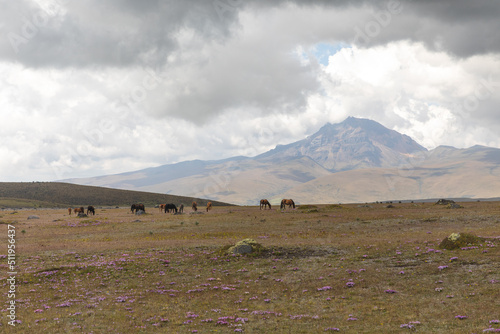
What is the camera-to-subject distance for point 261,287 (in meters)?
22.7

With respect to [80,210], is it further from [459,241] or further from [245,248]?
[459,241]

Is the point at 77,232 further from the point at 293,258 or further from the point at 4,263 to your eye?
the point at 293,258

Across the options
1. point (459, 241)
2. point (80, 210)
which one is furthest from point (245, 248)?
point (80, 210)

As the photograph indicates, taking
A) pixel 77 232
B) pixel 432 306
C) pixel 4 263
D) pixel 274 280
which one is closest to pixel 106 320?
pixel 274 280

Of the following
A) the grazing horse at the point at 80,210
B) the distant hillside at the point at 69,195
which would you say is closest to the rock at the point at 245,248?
the grazing horse at the point at 80,210

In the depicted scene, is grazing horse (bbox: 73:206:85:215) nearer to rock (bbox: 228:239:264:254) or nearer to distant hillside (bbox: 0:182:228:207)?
rock (bbox: 228:239:264:254)

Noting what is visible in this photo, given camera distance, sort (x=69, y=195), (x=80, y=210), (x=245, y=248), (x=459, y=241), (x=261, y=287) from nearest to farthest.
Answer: (x=261, y=287) → (x=459, y=241) → (x=245, y=248) → (x=80, y=210) → (x=69, y=195)

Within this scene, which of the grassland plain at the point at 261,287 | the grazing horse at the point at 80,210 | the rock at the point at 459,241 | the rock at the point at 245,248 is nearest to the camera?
the grassland plain at the point at 261,287

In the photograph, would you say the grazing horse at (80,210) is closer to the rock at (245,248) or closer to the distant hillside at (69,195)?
the rock at (245,248)

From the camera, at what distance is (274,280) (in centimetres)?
2402

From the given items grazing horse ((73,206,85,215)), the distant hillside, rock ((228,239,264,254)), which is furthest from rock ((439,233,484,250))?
the distant hillside

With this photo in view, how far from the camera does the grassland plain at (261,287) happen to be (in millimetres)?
16188

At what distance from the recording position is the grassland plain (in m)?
16.2

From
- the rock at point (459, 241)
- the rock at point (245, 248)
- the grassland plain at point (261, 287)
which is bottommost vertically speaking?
the grassland plain at point (261, 287)
